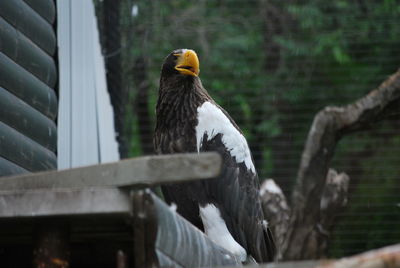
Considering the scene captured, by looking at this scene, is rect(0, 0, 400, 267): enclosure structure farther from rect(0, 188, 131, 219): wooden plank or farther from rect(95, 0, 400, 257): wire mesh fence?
rect(0, 188, 131, 219): wooden plank

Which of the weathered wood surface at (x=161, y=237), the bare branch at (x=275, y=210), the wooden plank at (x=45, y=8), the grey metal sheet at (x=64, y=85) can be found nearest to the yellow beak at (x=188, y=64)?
the grey metal sheet at (x=64, y=85)

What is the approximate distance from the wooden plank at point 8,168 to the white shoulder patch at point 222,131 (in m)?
0.91

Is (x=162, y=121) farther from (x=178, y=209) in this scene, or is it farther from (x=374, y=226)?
(x=374, y=226)

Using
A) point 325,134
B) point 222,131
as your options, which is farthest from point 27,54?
point 325,134

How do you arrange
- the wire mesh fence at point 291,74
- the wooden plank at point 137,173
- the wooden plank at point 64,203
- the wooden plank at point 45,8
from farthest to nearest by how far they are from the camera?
the wire mesh fence at point 291,74 → the wooden plank at point 45,8 → the wooden plank at point 64,203 → the wooden plank at point 137,173

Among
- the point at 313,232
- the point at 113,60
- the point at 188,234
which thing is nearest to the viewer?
the point at 188,234

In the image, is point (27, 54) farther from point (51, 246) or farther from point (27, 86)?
point (51, 246)

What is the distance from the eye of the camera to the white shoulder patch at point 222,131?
12.8 ft

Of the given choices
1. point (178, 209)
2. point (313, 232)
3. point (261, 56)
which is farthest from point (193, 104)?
point (261, 56)

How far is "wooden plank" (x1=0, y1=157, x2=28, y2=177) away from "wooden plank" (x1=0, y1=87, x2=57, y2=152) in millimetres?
137

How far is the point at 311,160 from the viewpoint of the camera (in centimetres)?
397

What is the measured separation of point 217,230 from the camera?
12.6 feet

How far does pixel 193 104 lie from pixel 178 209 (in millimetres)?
468

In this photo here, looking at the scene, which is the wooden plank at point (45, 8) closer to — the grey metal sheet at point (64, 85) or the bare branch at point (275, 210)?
the grey metal sheet at point (64, 85)
